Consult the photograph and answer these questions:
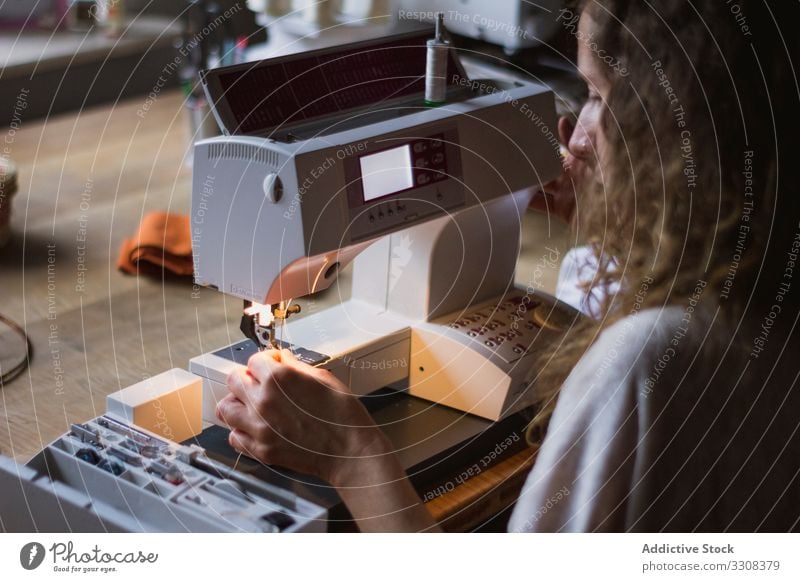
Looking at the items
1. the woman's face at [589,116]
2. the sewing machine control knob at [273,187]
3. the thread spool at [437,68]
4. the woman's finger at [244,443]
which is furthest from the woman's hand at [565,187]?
the woman's finger at [244,443]

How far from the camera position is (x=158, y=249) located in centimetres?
247

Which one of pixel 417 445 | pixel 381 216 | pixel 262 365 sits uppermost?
pixel 381 216

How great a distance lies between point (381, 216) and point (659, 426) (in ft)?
1.42

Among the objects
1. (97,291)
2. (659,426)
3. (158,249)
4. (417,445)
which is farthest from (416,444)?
(158,249)

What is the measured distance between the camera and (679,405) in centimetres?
99

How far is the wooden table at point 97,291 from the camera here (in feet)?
5.40

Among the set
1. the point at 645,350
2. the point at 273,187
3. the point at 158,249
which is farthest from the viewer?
the point at 158,249

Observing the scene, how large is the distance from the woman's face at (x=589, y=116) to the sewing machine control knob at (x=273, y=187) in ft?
1.17

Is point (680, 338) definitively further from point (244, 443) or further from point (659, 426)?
point (244, 443)

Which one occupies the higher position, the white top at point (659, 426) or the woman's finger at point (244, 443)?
the white top at point (659, 426)

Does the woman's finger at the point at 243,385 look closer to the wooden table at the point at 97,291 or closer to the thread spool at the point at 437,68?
the wooden table at the point at 97,291

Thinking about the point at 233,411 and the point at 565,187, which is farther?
the point at 565,187

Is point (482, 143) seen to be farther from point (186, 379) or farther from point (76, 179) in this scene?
point (76, 179)

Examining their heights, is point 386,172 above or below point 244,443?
above
